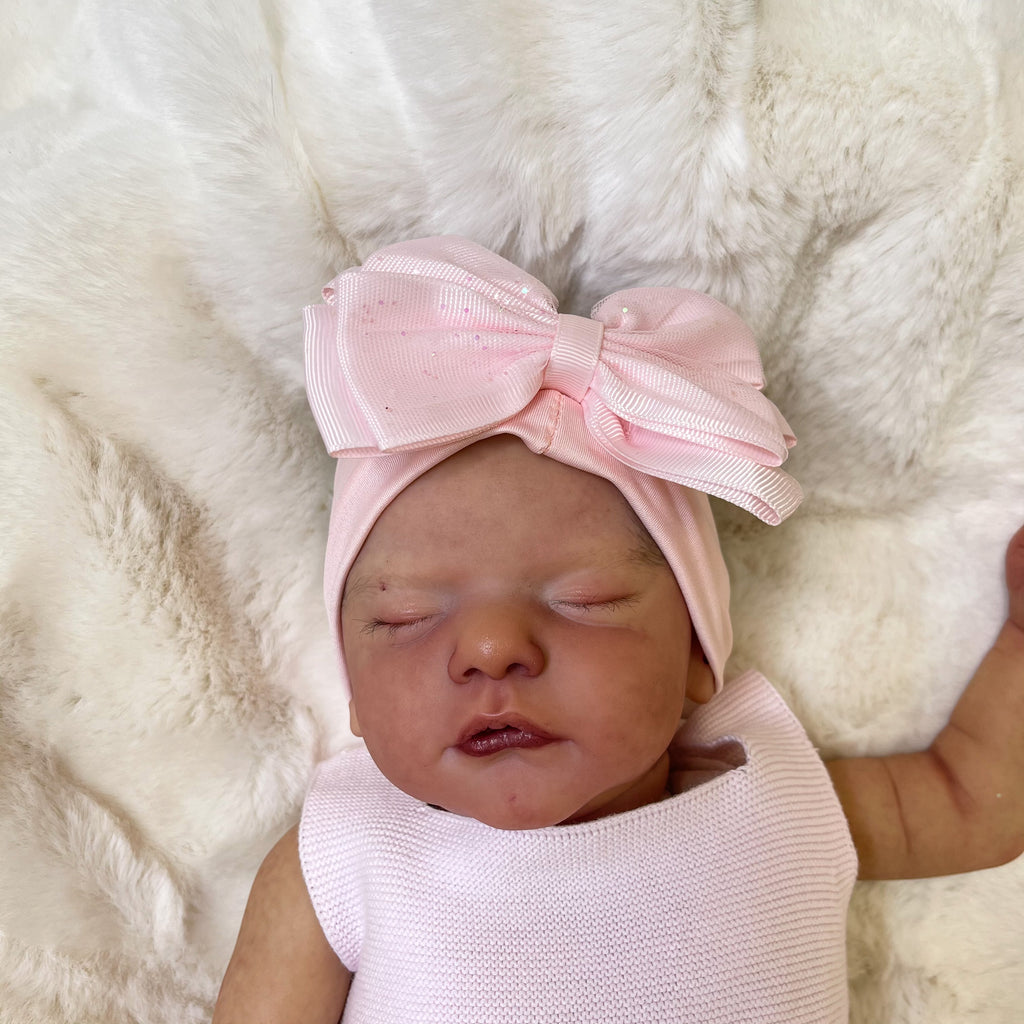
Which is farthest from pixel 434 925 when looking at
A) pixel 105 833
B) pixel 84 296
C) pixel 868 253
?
pixel 868 253

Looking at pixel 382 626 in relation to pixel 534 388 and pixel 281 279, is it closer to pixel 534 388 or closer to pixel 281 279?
pixel 534 388

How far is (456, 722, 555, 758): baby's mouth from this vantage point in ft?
2.62

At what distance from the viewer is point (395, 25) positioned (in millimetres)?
854

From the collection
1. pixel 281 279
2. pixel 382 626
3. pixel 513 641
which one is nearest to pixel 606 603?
pixel 513 641

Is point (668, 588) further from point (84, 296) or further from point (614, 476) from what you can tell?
point (84, 296)

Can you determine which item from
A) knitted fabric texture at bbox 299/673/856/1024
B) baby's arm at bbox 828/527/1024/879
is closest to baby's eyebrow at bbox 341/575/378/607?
knitted fabric texture at bbox 299/673/856/1024

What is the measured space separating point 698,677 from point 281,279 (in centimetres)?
66

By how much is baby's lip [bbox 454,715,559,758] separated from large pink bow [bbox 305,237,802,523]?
0.89 feet

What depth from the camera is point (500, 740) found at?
802 millimetres

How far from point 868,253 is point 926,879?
793mm

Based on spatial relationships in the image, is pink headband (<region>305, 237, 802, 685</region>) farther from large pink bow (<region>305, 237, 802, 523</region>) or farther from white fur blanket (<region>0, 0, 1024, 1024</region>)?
white fur blanket (<region>0, 0, 1024, 1024</region>)

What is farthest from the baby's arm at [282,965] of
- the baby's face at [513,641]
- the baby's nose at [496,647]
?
the baby's nose at [496,647]

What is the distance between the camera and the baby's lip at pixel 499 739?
2.60ft

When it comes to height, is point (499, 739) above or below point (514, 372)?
below
